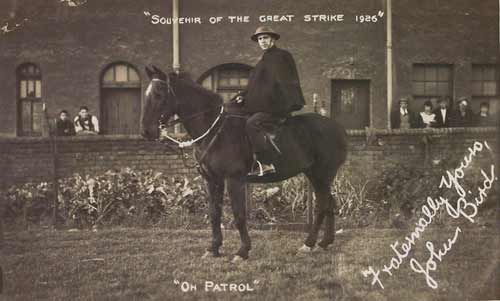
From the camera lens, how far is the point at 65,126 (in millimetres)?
7840

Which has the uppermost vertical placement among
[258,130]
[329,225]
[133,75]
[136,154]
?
[133,75]

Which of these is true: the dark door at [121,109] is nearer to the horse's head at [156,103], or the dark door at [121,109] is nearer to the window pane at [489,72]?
the horse's head at [156,103]

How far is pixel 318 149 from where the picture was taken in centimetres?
595

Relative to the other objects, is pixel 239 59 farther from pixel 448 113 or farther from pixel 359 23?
pixel 448 113

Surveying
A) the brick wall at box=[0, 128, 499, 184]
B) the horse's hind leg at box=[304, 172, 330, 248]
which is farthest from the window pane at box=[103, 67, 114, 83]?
the horse's hind leg at box=[304, 172, 330, 248]

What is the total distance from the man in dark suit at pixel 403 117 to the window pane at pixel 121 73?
5084 mm

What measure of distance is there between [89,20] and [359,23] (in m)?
3.64

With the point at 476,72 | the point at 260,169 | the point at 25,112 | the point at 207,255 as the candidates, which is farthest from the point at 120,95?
the point at 476,72

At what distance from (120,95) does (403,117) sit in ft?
17.1

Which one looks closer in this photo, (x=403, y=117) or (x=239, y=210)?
(x=239, y=210)

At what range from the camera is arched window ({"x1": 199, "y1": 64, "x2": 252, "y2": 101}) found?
9164 millimetres

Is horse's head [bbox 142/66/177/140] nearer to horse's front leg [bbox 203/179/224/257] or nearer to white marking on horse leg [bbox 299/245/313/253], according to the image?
horse's front leg [bbox 203/179/224/257]
